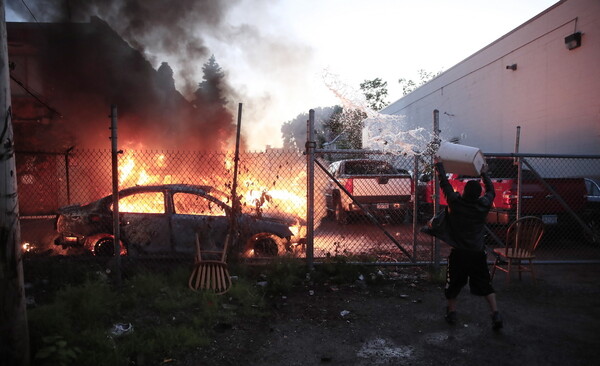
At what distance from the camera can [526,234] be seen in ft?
16.9

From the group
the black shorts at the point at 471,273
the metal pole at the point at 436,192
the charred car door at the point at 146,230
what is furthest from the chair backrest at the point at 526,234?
the charred car door at the point at 146,230

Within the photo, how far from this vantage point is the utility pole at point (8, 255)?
257cm

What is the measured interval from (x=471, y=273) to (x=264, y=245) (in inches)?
127

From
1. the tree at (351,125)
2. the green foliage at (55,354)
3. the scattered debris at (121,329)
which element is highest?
the tree at (351,125)

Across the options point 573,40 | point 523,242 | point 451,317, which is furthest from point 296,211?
point 573,40

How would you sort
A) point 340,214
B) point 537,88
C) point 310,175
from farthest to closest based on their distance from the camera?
point 537,88 < point 340,214 < point 310,175

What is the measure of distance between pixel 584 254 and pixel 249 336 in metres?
7.15

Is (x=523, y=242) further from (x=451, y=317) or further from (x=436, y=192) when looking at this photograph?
(x=451, y=317)

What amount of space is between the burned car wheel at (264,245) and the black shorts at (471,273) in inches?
111

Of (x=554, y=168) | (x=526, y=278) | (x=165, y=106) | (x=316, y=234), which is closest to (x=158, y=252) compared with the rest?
(x=316, y=234)

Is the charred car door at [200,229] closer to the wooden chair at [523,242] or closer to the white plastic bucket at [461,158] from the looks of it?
the white plastic bucket at [461,158]

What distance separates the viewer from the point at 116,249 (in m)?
4.63

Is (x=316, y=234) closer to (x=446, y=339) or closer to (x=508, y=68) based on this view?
(x=446, y=339)

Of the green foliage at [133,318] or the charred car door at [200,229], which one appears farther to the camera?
the charred car door at [200,229]
